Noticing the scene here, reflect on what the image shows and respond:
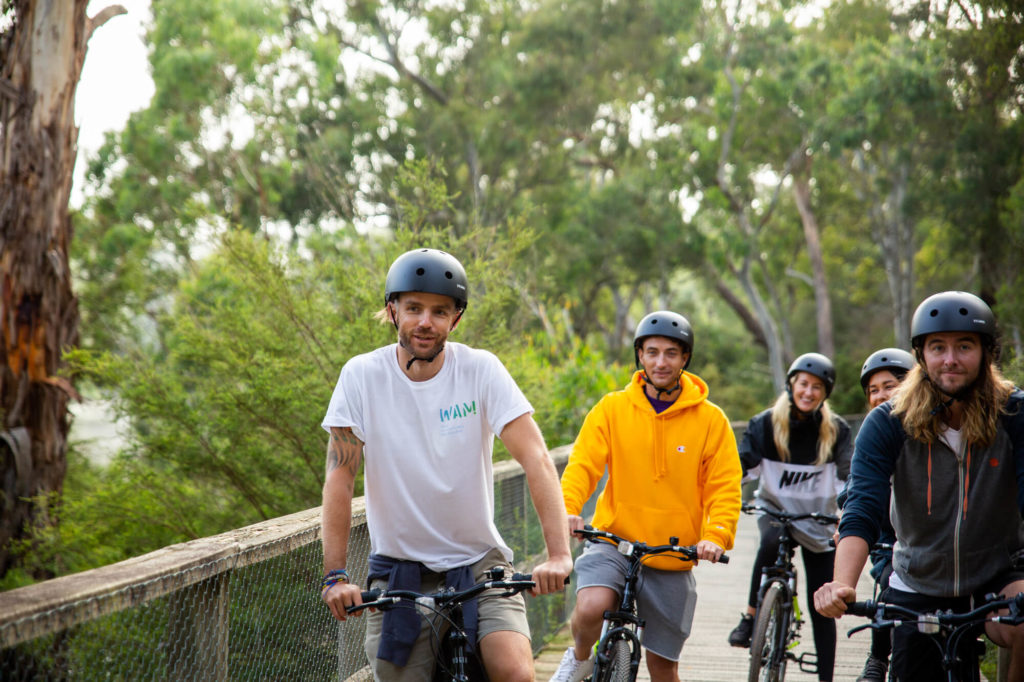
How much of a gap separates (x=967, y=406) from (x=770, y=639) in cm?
266

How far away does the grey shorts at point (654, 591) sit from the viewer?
4621mm

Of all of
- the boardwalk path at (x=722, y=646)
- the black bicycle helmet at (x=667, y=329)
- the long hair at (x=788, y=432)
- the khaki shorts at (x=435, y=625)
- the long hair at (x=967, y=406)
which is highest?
the black bicycle helmet at (x=667, y=329)

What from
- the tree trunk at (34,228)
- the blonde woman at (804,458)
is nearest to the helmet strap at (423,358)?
the blonde woman at (804,458)

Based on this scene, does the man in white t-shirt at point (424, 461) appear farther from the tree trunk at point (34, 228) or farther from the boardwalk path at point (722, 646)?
the tree trunk at point (34, 228)

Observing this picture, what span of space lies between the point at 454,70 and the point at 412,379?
30.5 metres

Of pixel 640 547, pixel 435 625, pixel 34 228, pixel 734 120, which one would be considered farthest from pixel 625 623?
pixel 734 120

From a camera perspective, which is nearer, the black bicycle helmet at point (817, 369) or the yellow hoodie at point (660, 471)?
the yellow hoodie at point (660, 471)

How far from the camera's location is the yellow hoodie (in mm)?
4742

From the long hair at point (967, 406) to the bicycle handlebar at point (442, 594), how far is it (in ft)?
4.47

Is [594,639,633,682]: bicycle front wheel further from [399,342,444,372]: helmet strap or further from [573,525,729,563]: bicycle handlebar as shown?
[399,342,444,372]: helmet strap

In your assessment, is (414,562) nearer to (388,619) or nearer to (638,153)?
(388,619)

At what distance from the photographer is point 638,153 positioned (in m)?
33.9

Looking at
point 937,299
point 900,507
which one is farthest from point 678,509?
point 937,299

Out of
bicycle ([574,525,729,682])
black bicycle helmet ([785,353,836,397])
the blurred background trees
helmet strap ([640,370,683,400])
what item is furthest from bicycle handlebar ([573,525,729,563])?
the blurred background trees
